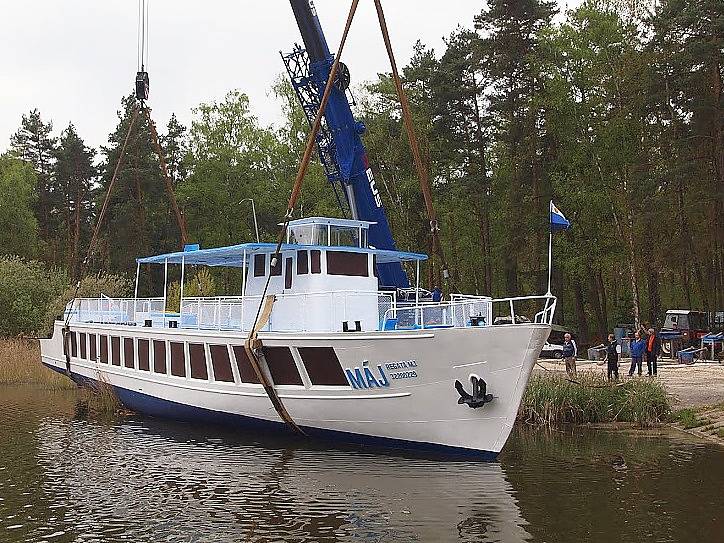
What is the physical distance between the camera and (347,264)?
22.1 meters

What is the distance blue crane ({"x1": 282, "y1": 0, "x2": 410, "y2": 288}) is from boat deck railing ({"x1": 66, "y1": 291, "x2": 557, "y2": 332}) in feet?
11.7

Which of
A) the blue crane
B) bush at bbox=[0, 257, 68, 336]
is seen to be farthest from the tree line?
the blue crane

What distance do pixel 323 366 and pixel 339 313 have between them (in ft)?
5.76

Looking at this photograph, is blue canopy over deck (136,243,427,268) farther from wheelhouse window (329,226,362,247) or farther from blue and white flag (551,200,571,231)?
blue and white flag (551,200,571,231)

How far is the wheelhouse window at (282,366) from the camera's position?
66.5 feet

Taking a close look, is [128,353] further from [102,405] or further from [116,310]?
[102,405]

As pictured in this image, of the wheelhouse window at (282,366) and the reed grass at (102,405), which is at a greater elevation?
the wheelhouse window at (282,366)

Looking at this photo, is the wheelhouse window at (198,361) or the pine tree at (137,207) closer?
the wheelhouse window at (198,361)

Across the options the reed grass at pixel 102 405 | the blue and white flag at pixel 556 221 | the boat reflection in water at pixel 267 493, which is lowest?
the boat reflection in water at pixel 267 493

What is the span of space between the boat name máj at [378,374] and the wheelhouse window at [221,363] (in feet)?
12.9

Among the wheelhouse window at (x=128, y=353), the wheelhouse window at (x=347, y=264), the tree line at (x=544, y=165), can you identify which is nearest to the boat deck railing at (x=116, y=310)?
the wheelhouse window at (x=128, y=353)

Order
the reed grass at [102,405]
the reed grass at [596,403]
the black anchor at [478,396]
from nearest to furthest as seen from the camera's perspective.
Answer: the black anchor at [478,396] < the reed grass at [596,403] < the reed grass at [102,405]

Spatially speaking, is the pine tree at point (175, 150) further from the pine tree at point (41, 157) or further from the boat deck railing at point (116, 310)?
the boat deck railing at point (116, 310)

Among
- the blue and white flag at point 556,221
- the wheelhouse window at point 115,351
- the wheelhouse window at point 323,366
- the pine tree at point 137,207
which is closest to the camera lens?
the blue and white flag at point 556,221
